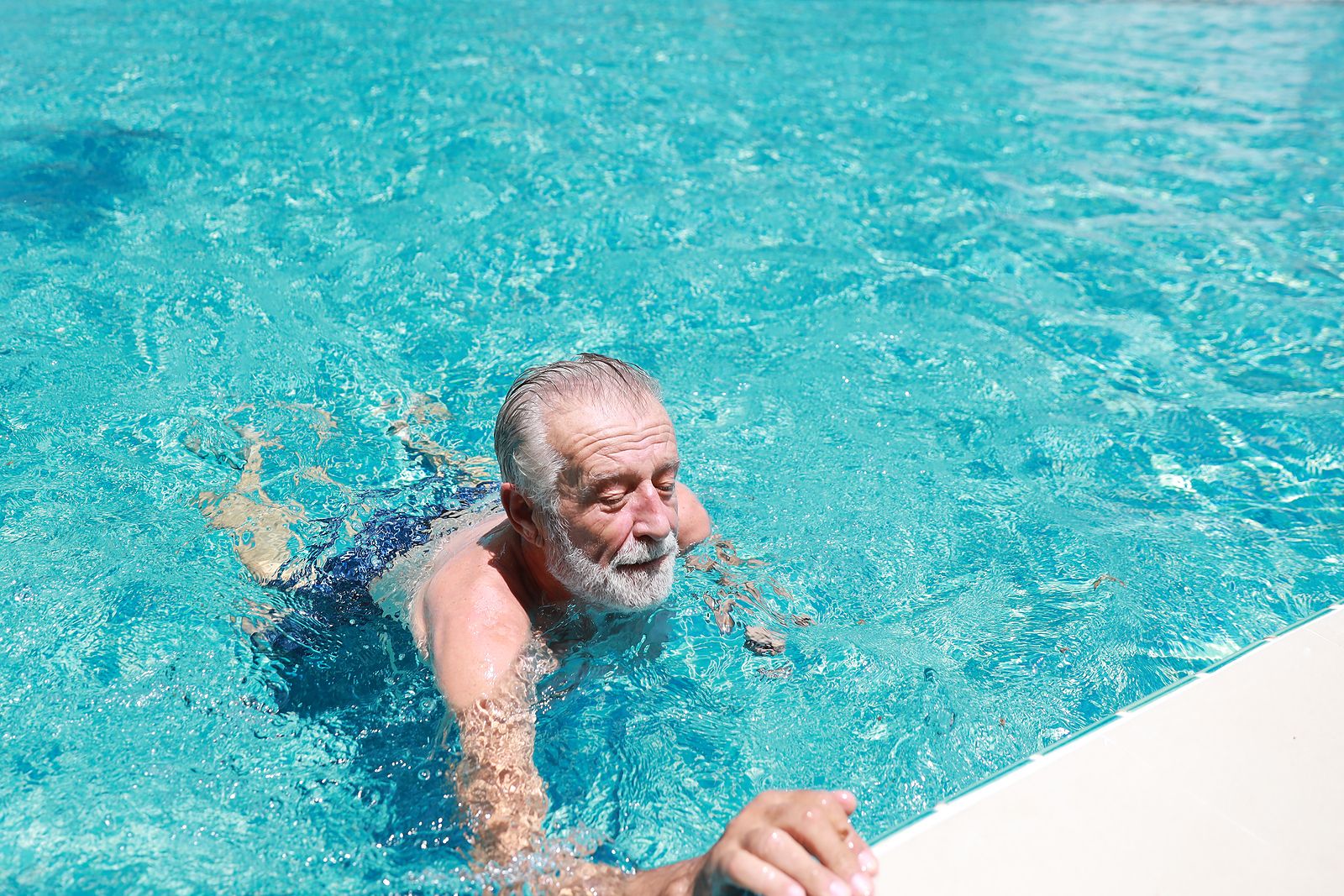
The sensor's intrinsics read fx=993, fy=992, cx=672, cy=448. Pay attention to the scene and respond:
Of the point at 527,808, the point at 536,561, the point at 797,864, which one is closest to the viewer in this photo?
the point at 797,864

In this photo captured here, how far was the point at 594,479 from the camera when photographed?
8.50ft

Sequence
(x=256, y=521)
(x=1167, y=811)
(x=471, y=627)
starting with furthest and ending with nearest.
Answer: (x=256, y=521) < (x=471, y=627) < (x=1167, y=811)

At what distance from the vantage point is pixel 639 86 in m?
8.97

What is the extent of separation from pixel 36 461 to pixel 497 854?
9.65 ft

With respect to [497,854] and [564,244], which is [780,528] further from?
[564,244]

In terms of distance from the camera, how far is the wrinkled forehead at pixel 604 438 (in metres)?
2.59

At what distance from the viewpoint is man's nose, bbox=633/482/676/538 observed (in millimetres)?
2648

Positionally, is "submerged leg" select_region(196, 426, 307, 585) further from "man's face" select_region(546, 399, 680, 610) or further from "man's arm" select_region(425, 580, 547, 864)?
"man's face" select_region(546, 399, 680, 610)

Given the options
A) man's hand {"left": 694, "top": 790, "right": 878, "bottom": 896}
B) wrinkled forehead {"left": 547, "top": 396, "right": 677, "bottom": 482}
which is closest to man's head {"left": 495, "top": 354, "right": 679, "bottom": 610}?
wrinkled forehead {"left": 547, "top": 396, "right": 677, "bottom": 482}

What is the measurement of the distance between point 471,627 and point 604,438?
1.93 ft

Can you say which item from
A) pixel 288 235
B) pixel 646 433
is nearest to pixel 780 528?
pixel 646 433

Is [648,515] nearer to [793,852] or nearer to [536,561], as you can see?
[536,561]

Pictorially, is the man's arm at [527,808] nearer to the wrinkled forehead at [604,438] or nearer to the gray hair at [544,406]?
the gray hair at [544,406]

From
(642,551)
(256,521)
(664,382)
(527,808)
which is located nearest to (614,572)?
(642,551)
